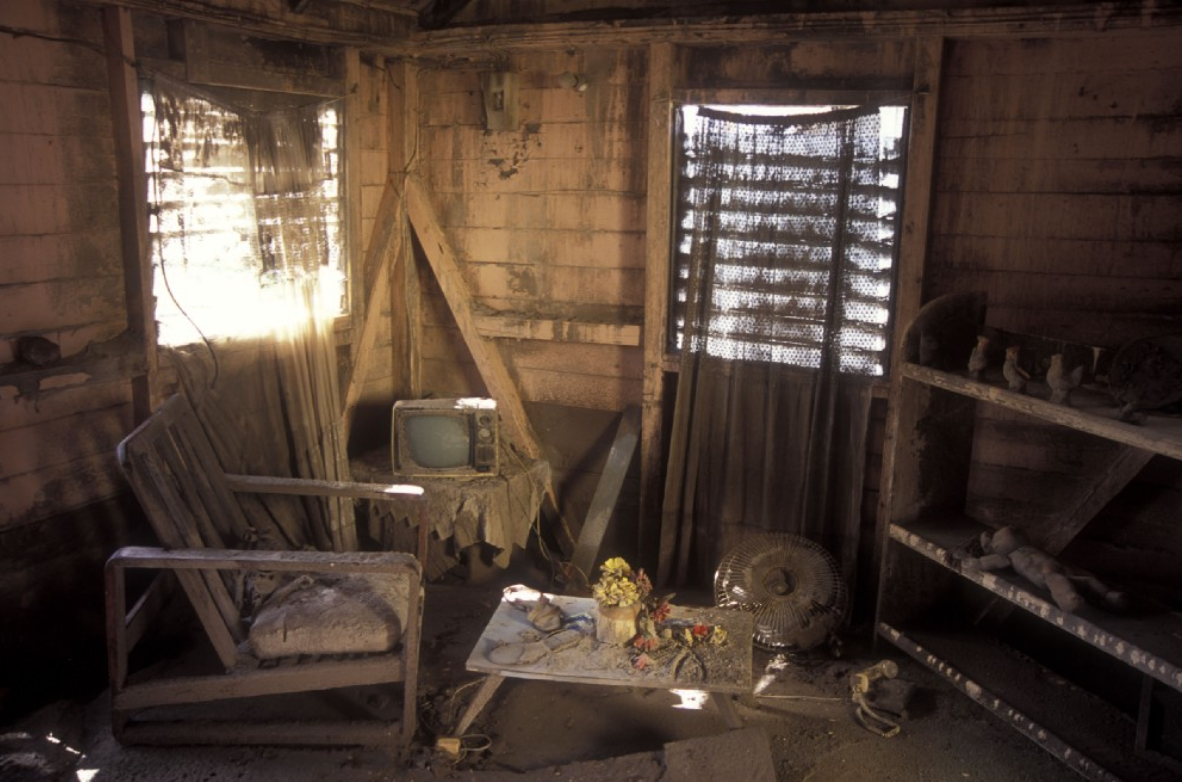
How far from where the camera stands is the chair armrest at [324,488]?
14.8 feet

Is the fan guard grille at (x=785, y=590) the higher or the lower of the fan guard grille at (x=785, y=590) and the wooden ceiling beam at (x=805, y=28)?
the lower

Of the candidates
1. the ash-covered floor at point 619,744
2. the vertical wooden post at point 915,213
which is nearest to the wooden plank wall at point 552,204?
the vertical wooden post at point 915,213

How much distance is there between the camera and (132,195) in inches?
171

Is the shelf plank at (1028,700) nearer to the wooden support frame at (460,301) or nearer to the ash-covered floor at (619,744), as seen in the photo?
the ash-covered floor at (619,744)

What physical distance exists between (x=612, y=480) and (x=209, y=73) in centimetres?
304

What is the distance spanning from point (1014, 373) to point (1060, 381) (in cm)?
21

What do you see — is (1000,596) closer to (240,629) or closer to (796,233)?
(796,233)

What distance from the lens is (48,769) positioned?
3.80m

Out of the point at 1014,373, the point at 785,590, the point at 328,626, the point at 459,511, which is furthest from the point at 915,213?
the point at 328,626

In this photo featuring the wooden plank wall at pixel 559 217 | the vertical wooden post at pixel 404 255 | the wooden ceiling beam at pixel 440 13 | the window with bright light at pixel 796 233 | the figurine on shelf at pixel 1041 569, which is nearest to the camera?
the figurine on shelf at pixel 1041 569

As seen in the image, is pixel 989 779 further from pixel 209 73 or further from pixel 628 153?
pixel 209 73

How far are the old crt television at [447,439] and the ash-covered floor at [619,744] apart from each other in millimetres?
1083

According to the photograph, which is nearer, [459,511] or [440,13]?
[459,511]

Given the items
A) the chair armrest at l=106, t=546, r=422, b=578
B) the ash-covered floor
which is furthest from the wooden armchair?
the ash-covered floor
